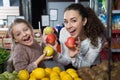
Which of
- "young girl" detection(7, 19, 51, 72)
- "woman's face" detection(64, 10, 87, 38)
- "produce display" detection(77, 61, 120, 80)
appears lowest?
"produce display" detection(77, 61, 120, 80)

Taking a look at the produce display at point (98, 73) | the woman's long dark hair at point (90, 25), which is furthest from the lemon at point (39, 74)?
the woman's long dark hair at point (90, 25)

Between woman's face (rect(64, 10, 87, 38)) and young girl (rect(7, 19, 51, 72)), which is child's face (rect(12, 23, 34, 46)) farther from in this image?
woman's face (rect(64, 10, 87, 38))

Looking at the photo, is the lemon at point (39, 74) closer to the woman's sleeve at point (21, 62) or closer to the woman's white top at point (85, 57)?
the woman's sleeve at point (21, 62)

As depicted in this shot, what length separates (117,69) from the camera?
1.88 metres

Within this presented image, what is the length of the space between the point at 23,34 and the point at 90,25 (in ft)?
2.14

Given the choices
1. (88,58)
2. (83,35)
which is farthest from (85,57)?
(83,35)

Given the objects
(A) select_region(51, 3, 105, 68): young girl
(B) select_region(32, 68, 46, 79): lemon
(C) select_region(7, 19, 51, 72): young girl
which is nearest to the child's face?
(C) select_region(7, 19, 51, 72): young girl

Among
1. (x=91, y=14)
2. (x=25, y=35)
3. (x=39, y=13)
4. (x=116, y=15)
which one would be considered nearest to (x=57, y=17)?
(x=39, y=13)

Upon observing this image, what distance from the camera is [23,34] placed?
198 centimetres

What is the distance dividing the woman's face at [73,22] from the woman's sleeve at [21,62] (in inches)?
15.1

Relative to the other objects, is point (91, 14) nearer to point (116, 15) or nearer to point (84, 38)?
point (84, 38)

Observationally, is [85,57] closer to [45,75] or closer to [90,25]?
[90,25]

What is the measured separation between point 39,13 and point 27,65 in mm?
3071

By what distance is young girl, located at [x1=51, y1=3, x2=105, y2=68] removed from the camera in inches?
80.5
